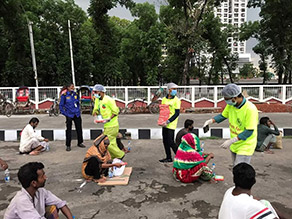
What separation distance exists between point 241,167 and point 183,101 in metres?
13.4

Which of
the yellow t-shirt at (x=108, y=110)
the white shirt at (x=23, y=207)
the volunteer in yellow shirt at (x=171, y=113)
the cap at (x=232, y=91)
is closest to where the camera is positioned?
the white shirt at (x=23, y=207)

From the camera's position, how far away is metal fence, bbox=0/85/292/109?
1527 centimetres

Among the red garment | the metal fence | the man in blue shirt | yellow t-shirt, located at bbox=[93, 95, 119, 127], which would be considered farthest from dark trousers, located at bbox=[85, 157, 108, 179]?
the metal fence

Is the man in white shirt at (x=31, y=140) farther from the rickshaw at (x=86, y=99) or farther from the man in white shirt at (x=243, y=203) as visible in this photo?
the rickshaw at (x=86, y=99)

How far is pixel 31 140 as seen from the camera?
643cm

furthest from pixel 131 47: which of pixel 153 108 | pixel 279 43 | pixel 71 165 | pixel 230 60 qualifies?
pixel 71 165

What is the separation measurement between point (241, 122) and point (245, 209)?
66.9 inches

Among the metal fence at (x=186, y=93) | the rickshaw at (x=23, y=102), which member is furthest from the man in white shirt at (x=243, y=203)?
the rickshaw at (x=23, y=102)

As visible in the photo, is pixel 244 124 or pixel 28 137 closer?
pixel 244 124

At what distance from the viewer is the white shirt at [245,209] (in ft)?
6.48

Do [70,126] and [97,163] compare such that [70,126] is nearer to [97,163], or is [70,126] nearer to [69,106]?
[69,106]

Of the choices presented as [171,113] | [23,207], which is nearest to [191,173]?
[171,113]

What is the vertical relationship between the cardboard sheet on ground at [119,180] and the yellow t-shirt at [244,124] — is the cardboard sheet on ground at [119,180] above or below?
below

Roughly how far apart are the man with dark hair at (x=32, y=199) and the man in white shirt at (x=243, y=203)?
167 centimetres
